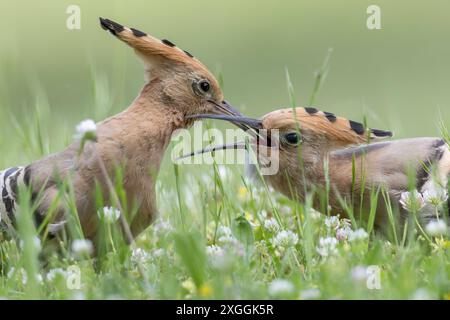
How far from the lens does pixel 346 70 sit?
388 inches

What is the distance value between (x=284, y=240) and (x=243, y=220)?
0.16 metres

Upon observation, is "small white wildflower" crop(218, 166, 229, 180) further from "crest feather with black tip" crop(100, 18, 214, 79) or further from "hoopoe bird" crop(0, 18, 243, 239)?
"crest feather with black tip" crop(100, 18, 214, 79)

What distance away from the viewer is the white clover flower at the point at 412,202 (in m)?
3.52

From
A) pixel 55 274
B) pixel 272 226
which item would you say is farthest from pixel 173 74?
pixel 55 274

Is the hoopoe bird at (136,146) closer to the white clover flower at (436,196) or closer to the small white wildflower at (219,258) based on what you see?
the small white wildflower at (219,258)

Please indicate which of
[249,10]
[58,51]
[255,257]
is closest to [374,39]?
[249,10]

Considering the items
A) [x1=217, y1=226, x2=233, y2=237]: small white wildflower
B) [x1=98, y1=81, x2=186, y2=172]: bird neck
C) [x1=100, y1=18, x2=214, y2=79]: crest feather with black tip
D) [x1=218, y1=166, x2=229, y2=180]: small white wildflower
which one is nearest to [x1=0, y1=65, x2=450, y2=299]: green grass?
[x1=217, y1=226, x2=233, y2=237]: small white wildflower

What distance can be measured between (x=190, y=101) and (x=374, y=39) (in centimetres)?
704

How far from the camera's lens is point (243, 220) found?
3.53 m

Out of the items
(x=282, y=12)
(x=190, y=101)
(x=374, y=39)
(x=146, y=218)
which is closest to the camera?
(x=146, y=218)

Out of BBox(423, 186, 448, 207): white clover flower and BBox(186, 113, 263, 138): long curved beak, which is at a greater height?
BBox(186, 113, 263, 138): long curved beak

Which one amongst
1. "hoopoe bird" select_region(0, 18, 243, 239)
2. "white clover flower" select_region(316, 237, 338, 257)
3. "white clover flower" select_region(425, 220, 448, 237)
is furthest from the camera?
"hoopoe bird" select_region(0, 18, 243, 239)

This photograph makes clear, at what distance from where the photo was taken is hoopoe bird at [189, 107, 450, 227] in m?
3.97
